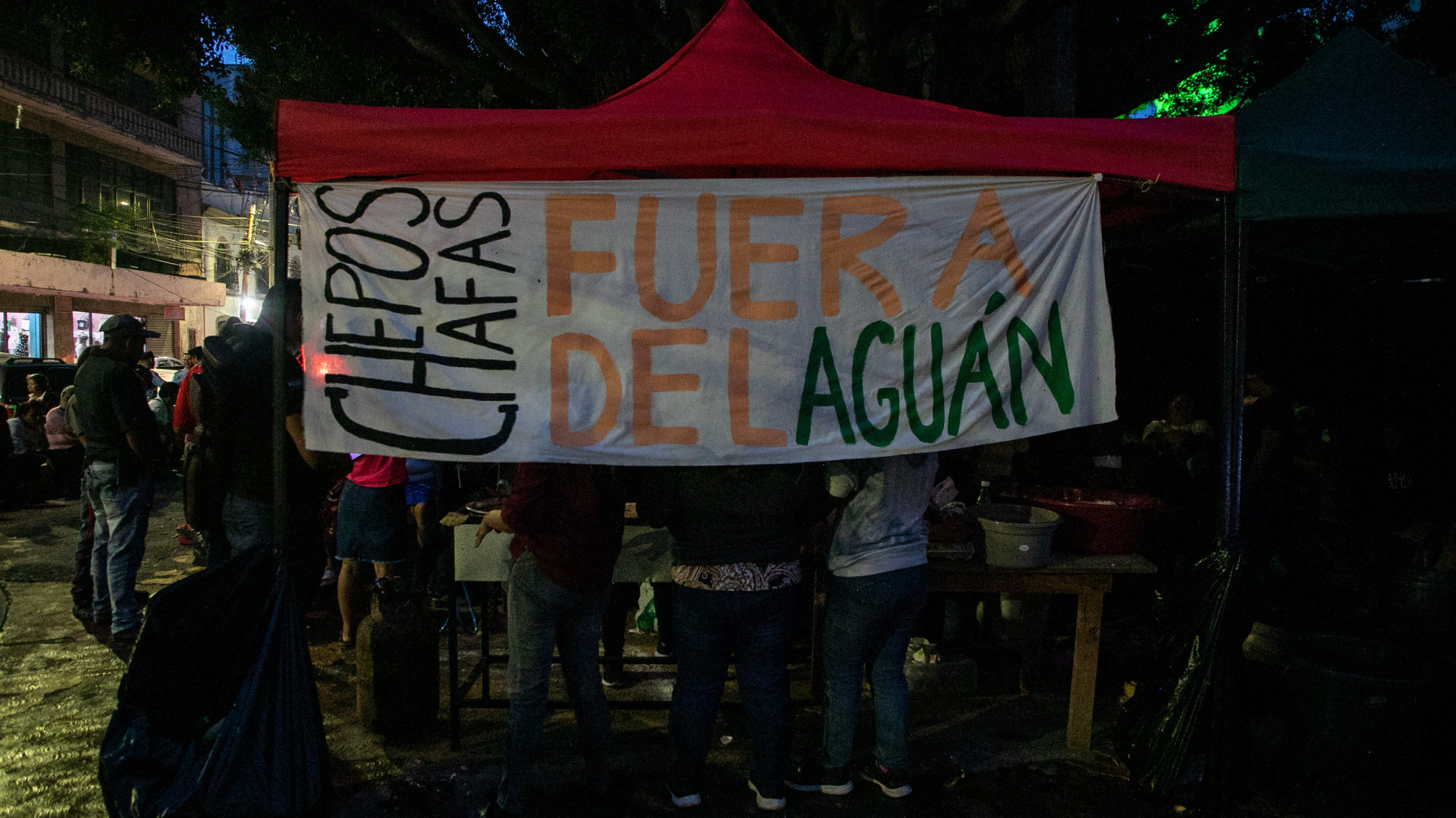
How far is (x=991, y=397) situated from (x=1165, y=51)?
7.78 meters

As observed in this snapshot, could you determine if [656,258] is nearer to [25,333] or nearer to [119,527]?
[119,527]

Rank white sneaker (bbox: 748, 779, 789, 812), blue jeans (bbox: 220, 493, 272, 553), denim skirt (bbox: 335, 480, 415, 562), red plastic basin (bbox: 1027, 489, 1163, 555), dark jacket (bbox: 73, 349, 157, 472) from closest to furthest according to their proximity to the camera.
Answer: white sneaker (bbox: 748, 779, 789, 812), blue jeans (bbox: 220, 493, 272, 553), red plastic basin (bbox: 1027, 489, 1163, 555), denim skirt (bbox: 335, 480, 415, 562), dark jacket (bbox: 73, 349, 157, 472)

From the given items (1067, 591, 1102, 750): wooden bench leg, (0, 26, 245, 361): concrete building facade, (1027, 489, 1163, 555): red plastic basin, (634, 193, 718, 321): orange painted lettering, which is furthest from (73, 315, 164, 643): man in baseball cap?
(0, 26, 245, 361): concrete building facade

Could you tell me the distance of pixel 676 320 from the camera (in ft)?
10.8

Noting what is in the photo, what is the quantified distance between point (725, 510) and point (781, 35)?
201 inches

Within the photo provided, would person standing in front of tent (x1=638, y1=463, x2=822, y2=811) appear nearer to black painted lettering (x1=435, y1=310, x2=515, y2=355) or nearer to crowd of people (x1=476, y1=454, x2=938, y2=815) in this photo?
crowd of people (x1=476, y1=454, x2=938, y2=815)

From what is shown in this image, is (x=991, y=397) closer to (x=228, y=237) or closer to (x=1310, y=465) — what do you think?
(x=1310, y=465)

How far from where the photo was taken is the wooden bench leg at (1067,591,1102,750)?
4473 mm

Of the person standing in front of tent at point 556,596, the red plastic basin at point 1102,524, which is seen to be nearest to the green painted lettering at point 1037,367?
the red plastic basin at point 1102,524

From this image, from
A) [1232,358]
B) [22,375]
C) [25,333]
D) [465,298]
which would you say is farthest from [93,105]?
[1232,358]

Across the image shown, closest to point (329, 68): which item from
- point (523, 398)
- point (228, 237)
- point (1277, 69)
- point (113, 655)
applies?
point (113, 655)

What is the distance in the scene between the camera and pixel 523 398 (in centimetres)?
325

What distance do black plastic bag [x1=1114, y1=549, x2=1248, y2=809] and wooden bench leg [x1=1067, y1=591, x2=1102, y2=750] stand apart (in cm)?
53

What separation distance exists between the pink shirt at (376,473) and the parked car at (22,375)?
30.6 ft
